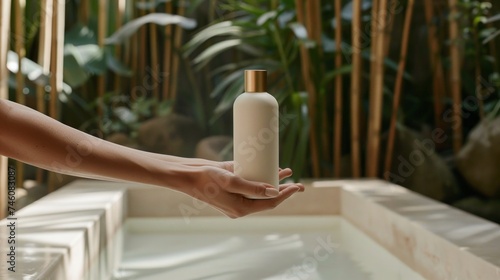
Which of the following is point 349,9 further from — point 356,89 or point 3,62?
point 3,62

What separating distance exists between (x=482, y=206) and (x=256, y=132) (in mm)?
2081

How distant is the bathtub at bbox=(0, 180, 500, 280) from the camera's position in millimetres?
1370

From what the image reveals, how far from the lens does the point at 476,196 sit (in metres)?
3.02

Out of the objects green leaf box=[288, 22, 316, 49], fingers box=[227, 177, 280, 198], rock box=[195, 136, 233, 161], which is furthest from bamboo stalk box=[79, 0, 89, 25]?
fingers box=[227, 177, 280, 198]

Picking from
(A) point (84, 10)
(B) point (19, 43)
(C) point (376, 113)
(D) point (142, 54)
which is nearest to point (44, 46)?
(B) point (19, 43)

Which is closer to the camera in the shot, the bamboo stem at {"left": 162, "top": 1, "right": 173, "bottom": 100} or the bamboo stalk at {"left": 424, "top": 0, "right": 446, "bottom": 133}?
the bamboo stalk at {"left": 424, "top": 0, "right": 446, "bottom": 133}

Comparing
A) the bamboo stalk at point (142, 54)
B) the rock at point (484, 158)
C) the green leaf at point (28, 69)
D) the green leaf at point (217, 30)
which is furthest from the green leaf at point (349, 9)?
the green leaf at point (28, 69)

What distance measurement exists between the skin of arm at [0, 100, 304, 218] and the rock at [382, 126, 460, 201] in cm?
202

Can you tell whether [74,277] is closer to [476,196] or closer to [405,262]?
[405,262]

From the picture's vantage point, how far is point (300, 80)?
9.56 ft

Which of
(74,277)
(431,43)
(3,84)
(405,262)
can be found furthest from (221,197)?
(431,43)

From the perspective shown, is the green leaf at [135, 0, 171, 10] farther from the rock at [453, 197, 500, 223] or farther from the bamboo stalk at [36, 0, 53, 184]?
the rock at [453, 197, 500, 223]

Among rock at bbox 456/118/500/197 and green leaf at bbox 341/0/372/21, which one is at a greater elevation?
green leaf at bbox 341/0/372/21

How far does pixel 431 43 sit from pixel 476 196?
70 cm
